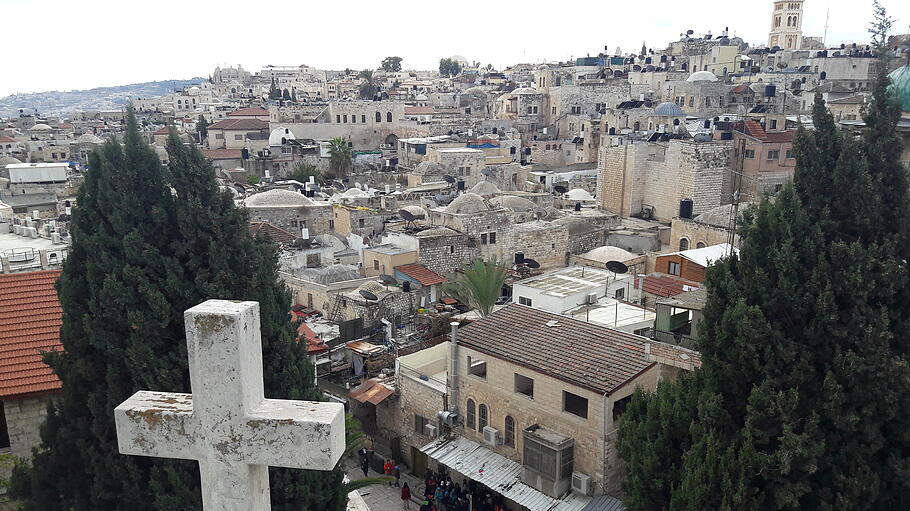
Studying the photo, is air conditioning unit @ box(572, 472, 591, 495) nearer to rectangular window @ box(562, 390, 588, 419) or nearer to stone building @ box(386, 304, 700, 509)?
stone building @ box(386, 304, 700, 509)

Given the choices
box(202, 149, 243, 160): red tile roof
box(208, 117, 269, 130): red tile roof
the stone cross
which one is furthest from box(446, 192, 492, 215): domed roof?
box(208, 117, 269, 130): red tile roof

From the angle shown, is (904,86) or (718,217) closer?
(904,86)

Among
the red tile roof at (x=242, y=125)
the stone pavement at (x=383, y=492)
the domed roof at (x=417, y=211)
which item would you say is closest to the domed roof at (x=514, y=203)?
the domed roof at (x=417, y=211)

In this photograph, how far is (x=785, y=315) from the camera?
8.20 meters

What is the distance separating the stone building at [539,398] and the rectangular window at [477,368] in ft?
0.09

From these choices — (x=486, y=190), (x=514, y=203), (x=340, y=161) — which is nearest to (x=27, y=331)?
(x=514, y=203)

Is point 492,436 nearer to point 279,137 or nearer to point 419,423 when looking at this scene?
point 419,423

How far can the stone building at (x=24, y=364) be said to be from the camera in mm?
8547

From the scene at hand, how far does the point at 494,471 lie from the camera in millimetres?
14641

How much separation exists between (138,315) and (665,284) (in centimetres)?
1723

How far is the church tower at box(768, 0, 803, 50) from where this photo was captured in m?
96.8

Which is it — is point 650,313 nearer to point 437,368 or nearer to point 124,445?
point 437,368

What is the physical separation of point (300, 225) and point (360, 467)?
703 inches

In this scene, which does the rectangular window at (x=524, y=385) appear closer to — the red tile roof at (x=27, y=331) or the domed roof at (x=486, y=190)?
the red tile roof at (x=27, y=331)
